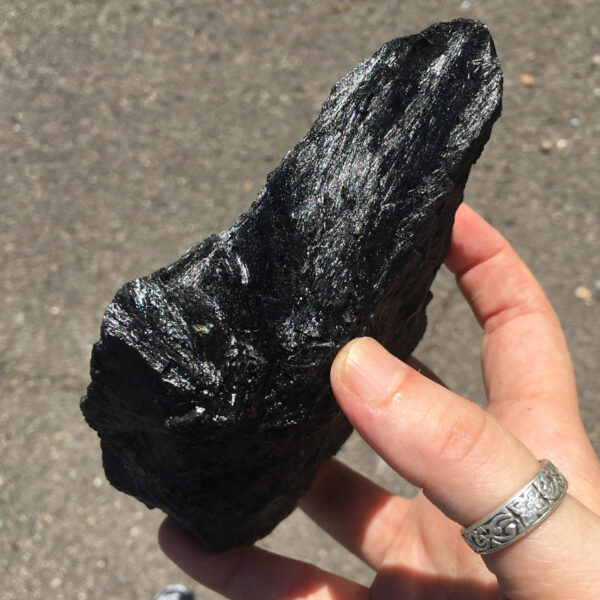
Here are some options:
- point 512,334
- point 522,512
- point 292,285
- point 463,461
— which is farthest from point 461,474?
point 512,334

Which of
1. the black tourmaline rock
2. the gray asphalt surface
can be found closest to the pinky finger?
the black tourmaline rock

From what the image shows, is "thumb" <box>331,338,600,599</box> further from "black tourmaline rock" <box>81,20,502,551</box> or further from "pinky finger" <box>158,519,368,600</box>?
"pinky finger" <box>158,519,368,600</box>

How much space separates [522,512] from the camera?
135 centimetres

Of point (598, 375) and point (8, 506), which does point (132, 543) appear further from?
point (598, 375)

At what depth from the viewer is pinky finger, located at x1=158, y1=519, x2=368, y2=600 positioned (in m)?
2.02

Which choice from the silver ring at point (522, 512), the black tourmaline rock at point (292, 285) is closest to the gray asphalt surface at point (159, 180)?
the black tourmaline rock at point (292, 285)

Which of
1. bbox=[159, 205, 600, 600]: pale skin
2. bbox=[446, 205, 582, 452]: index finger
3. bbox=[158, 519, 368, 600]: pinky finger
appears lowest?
bbox=[158, 519, 368, 600]: pinky finger

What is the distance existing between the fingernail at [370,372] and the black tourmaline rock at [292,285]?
0.08 meters

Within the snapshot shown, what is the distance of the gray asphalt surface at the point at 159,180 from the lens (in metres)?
2.76

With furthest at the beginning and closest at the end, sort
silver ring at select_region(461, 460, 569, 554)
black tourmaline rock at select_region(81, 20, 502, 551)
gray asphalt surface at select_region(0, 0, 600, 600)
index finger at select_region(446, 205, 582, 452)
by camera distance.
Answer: gray asphalt surface at select_region(0, 0, 600, 600) < index finger at select_region(446, 205, 582, 452) < black tourmaline rock at select_region(81, 20, 502, 551) < silver ring at select_region(461, 460, 569, 554)

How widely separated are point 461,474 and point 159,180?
7.84ft

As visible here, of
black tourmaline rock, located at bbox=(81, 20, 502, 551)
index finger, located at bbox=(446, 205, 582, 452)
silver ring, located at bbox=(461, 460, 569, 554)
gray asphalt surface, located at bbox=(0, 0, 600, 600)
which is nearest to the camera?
silver ring, located at bbox=(461, 460, 569, 554)

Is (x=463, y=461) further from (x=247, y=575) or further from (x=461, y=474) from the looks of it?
(x=247, y=575)

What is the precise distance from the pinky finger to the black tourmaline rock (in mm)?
341
